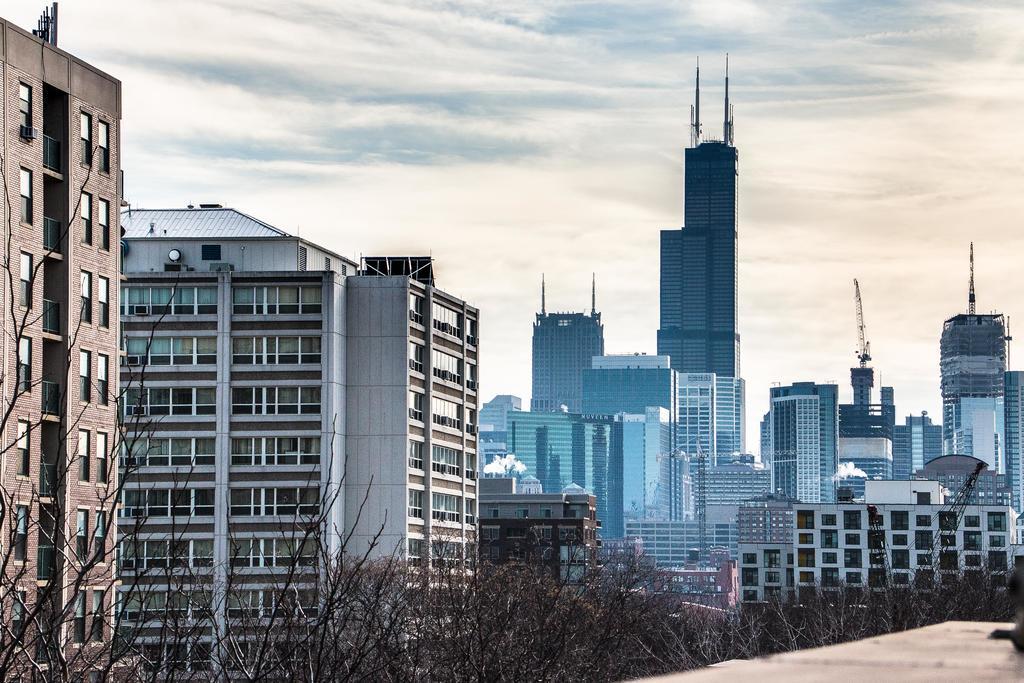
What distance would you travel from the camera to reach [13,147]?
66250 mm

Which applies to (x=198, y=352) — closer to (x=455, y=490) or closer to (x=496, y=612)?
(x=455, y=490)

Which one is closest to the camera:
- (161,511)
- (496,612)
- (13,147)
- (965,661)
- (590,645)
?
(965,661)

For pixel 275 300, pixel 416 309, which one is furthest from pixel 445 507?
pixel 275 300

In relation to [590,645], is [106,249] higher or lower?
higher

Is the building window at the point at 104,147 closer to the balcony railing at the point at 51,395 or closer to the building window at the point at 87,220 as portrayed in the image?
the building window at the point at 87,220

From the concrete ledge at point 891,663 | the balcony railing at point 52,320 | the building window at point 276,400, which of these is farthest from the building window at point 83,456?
the building window at point 276,400

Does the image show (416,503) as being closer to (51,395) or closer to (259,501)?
(259,501)

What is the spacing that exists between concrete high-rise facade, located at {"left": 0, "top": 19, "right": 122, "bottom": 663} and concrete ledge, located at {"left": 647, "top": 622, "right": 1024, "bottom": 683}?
5829 cm

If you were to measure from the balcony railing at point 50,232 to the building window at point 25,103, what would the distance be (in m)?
4.12

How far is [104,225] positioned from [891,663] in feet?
236

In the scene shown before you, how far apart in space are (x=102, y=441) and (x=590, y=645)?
40.3m

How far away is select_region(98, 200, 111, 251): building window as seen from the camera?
7419cm

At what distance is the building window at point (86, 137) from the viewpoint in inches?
2849

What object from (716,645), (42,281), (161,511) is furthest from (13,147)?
(716,645)
